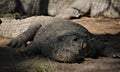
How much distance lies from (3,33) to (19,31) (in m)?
0.47

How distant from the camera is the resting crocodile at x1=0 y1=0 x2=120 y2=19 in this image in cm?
1072

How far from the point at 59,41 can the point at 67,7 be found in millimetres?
5196

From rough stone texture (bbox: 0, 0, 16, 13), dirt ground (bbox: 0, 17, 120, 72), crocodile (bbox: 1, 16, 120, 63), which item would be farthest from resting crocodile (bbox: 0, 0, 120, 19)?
dirt ground (bbox: 0, 17, 120, 72)

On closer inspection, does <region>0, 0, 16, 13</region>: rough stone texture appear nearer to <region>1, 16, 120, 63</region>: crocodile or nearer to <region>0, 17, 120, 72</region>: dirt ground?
<region>1, 16, 120, 63</region>: crocodile

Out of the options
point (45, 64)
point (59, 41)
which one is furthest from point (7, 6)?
point (45, 64)

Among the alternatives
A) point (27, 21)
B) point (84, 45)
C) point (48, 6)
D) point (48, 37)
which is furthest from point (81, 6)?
point (84, 45)

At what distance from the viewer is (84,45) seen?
5891 millimetres

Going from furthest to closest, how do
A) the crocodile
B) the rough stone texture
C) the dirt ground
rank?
1. the rough stone texture
2. the crocodile
3. the dirt ground

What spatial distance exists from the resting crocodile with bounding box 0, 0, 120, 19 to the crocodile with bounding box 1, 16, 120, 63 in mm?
3160

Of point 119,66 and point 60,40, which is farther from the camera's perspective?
point 60,40

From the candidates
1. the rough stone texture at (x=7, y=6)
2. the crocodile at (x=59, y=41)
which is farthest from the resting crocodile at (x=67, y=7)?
the crocodile at (x=59, y=41)

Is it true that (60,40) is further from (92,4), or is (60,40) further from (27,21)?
(92,4)

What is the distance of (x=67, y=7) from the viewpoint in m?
11.2

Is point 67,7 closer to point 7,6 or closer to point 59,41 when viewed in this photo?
point 7,6
